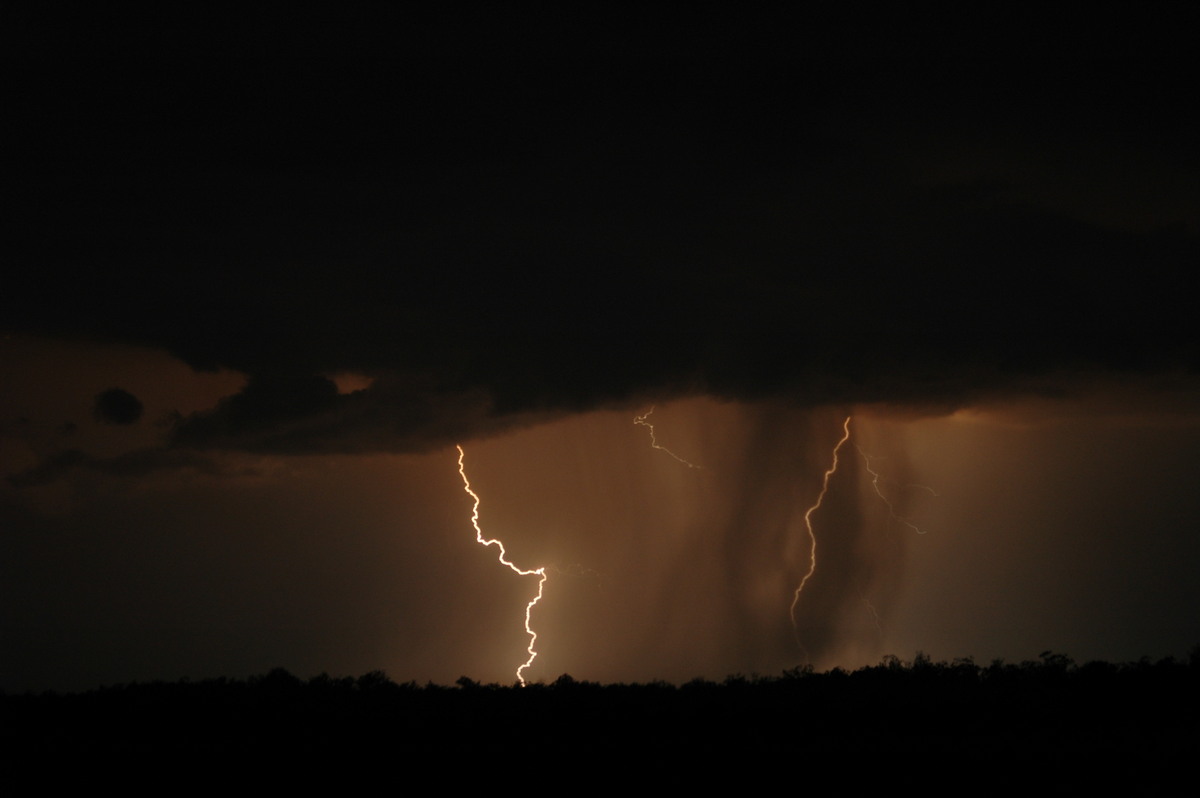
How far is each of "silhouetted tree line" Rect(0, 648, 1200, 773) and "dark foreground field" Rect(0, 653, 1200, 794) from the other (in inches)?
2.5

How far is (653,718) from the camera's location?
23.3m

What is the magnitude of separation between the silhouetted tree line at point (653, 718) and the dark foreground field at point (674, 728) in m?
0.06

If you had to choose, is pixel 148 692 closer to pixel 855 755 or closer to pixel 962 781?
pixel 855 755

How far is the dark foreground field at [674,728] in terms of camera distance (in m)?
18.9

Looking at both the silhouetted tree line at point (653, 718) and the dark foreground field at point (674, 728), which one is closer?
the dark foreground field at point (674, 728)

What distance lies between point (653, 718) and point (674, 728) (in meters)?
1.20

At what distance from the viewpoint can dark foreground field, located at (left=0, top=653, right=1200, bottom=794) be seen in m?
18.9

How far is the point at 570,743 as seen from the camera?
20.9 m

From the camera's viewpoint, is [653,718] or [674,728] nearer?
[674,728]

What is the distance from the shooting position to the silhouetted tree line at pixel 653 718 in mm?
20234

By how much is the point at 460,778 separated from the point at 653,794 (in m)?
3.14

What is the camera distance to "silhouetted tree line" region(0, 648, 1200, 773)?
2023 cm

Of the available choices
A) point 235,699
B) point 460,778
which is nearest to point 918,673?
point 460,778

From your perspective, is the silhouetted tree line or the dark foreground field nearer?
the dark foreground field
